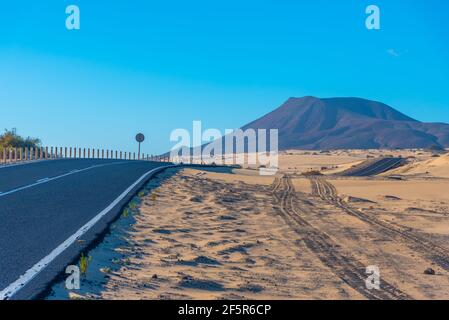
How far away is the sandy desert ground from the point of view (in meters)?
9.24

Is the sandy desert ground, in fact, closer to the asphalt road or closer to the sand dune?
the sand dune

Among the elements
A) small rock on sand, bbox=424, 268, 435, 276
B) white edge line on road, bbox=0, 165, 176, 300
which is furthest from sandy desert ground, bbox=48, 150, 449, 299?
white edge line on road, bbox=0, 165, 176, 300

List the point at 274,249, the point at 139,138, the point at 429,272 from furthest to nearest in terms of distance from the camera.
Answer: the point at 139,138 → the point at 274,249 → the point at 429,272

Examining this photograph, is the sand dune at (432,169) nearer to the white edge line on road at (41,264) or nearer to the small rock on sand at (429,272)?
the small rock on sand at (429,272)

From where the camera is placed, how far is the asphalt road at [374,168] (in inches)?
2371

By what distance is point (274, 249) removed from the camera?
519 inches

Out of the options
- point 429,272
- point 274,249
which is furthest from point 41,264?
point 429,272

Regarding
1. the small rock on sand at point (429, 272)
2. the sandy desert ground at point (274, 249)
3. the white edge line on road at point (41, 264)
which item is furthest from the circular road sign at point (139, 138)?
the small rock on sand at point (429, 272)

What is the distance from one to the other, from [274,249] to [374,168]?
179 ft

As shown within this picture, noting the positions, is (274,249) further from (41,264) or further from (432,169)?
(432,169)

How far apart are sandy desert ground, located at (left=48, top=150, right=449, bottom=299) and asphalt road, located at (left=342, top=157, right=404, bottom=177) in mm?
34963

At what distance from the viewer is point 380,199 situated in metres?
28.6

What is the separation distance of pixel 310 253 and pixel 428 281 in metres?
2.64

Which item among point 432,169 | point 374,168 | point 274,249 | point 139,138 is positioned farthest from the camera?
point 374,168
